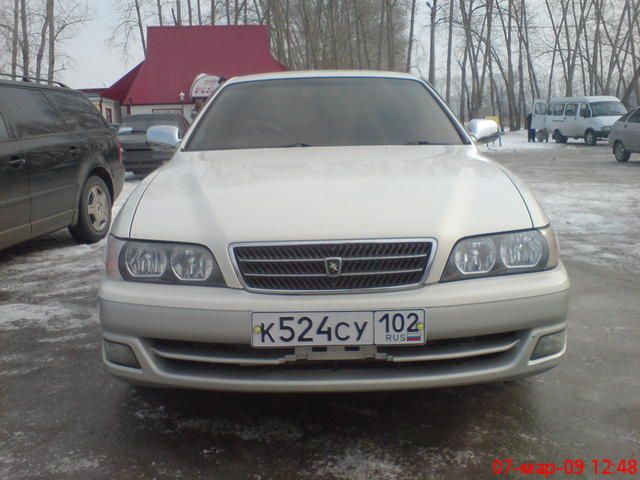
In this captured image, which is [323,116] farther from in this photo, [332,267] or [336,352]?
[336,352]

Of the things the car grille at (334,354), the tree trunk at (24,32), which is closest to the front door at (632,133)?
the car grille at (334,354)

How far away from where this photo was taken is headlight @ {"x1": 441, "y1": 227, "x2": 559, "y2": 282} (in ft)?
7.67

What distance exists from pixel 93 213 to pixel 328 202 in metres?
4.87

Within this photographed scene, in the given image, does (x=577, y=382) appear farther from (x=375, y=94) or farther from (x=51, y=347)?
(x=51, y=347)

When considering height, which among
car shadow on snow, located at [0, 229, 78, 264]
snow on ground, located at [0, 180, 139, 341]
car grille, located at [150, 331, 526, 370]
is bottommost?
snow on ground, located at [0, 180, 139, 341]

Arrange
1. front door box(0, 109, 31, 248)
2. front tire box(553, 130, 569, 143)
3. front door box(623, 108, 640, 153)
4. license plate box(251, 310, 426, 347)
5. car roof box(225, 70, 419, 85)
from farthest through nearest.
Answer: front tire box(553, 130, 569, 143)
front door box(623, 108, 640, 153)
front door box(0, 109, 31, 248)
car roof box(225, 70, 419, 85)
license plate box(251, 310, 426, 347)

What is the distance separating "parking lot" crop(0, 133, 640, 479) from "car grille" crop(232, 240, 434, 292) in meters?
0.66

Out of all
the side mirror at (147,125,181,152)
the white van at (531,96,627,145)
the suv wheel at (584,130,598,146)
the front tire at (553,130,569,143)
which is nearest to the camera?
the side mirror at (147,125,181,152)

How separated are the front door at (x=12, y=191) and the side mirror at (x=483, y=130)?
3.59 metres

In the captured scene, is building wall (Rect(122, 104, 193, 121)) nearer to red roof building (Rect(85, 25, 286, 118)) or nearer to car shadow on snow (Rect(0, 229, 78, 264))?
red roof building (Rect(85, 25, 286, 118))

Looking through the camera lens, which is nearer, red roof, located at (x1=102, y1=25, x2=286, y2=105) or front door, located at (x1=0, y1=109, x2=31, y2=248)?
front door, located at (x1=0, y1=109, x2=31, y2=248)

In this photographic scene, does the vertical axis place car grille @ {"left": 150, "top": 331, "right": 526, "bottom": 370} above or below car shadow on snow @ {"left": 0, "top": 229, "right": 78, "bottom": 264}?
above

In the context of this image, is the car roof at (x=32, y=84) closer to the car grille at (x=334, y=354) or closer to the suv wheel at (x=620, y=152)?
the car grille at (x=334, y=354)
